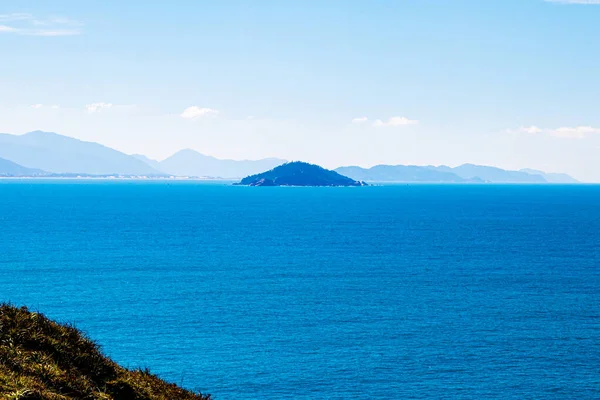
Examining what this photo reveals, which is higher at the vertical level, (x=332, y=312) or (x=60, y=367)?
(x=60, y=367)

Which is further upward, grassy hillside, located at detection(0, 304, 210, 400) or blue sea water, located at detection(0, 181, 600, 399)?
grassy hillside, located at detection(0, 304, 210, 400)

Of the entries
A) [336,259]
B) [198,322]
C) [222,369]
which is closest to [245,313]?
[198,322]

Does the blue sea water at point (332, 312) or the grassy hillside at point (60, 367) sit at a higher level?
the grassy hillside at point (60, 367)

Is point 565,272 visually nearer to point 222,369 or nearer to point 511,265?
point 511,265

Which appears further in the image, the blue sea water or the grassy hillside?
the blue sea water

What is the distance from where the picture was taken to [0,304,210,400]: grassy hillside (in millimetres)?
17547

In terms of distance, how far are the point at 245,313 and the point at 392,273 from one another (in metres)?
41.1

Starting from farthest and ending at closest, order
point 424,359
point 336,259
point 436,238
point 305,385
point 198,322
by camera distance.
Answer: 1. point 436,238
2. point 336,259
3. point 198,322
4. point 424,359
5. point 305,385

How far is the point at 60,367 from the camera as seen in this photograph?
19.5m

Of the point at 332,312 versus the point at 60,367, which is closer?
the point at 60,367

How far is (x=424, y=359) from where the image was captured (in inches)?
2539

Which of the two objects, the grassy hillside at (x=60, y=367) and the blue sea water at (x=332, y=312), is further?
the blue sea water at (x=332, y=312)

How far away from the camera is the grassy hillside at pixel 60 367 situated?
57.6ft

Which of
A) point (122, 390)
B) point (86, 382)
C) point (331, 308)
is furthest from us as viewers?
point (331, 308)
